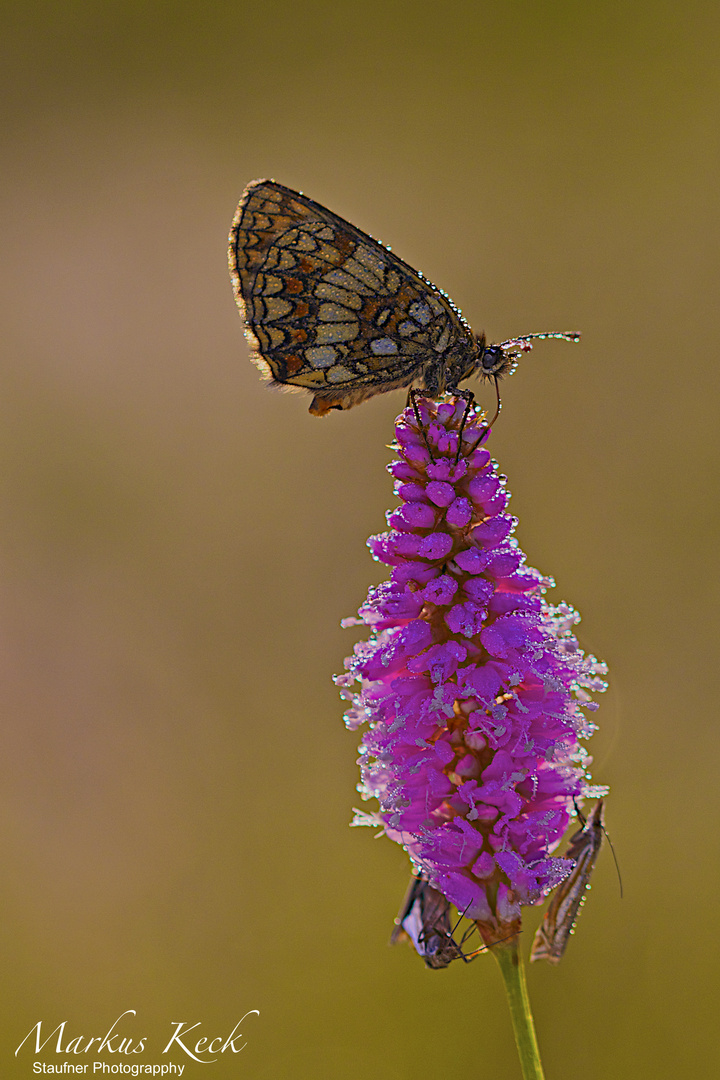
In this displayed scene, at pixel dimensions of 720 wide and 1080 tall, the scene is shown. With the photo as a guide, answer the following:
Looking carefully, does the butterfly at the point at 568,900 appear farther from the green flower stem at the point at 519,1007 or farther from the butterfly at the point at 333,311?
the butterfly at the point at 333,311

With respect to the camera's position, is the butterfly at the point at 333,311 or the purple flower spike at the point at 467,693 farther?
the butterfly at the point at 333,311

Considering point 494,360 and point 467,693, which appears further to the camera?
point 494,360

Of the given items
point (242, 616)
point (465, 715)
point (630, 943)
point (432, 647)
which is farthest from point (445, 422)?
point (242, 616)

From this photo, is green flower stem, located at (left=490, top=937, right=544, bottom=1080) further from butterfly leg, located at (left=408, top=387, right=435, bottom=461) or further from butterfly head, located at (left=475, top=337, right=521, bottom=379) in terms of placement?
butterfly head, located at (left=475, top=337, right=521, bottom=379)

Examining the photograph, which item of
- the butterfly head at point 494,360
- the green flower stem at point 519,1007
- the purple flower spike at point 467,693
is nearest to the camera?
the green flower stem at point 519,1007

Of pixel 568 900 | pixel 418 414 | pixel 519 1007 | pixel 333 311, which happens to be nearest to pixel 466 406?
pixel 418 414

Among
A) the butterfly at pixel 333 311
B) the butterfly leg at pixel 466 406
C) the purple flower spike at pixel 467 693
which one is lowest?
the purple flower spike at pixel 467 693

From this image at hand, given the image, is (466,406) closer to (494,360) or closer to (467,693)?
(494,360)

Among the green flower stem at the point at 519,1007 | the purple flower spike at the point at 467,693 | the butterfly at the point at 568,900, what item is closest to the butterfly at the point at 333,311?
the purple flower spike at the point at 467,693
